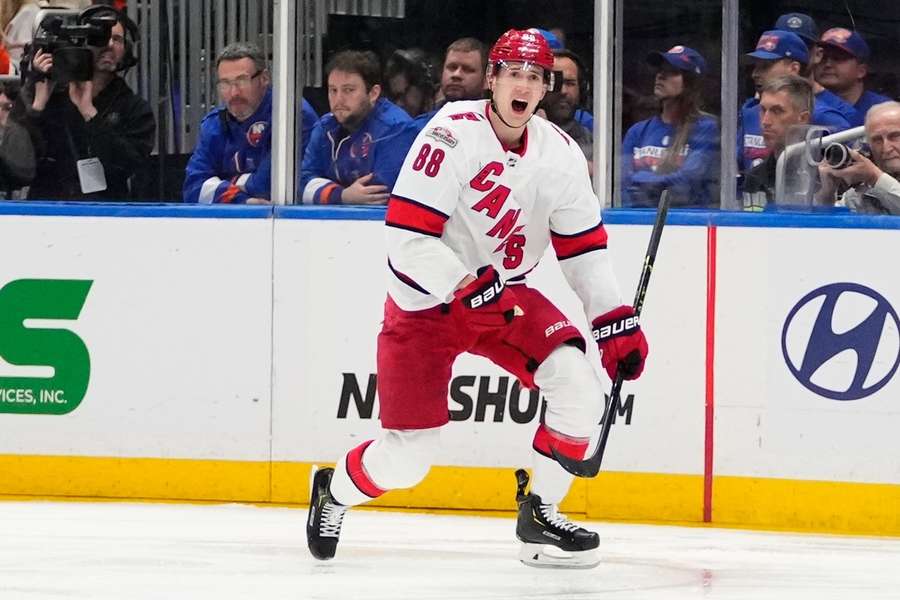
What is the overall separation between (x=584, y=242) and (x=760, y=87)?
1201 mm

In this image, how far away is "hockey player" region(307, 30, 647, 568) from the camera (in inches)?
147

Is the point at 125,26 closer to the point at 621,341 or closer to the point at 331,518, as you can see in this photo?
the point at 331,518

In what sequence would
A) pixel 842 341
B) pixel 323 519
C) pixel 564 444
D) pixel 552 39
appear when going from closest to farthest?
pixel 564 444, pixel 323 519, pixel 842 341, pixel 552 39

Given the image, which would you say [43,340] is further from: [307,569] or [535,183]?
[535,183]

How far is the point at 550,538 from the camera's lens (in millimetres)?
3953

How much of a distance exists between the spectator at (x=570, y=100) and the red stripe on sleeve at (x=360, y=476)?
1.36 m

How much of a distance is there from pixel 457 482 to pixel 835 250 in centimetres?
126

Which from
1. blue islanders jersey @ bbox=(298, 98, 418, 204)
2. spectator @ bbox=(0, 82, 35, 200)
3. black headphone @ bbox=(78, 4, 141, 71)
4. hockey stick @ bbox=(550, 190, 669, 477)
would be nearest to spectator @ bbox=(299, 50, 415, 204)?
blue islanders jersey @ bbox=(298, 98, 418, 204)

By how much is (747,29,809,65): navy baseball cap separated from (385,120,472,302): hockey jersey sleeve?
1398mm

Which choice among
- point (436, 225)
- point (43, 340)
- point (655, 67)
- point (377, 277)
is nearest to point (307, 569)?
point (436, 225)

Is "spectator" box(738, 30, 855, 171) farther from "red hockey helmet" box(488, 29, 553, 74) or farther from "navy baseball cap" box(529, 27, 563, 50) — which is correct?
"red hockey helmet" box(488, 29, 553, 74)

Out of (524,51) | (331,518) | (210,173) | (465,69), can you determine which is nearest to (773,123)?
(465,69)

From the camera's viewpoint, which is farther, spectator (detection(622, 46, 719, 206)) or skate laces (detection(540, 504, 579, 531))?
spectator (detection(622, 46, 719, 206))

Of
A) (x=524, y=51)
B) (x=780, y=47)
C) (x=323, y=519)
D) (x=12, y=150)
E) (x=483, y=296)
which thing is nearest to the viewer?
(x=483, y=296)
